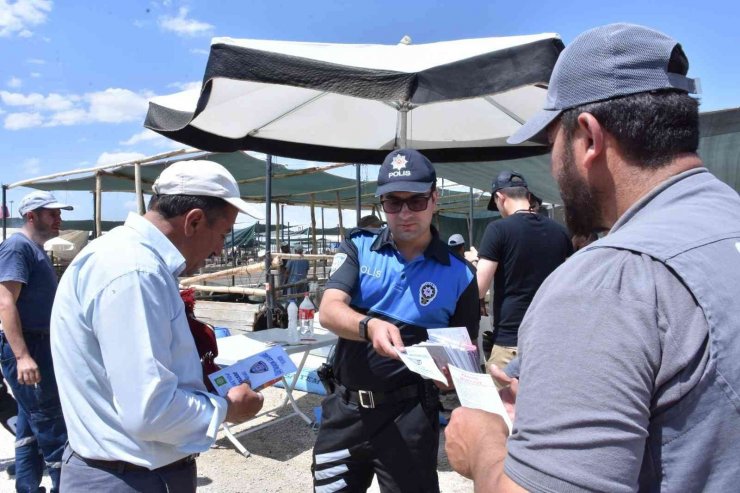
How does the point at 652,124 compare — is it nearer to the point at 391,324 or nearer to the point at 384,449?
the point at 391,324

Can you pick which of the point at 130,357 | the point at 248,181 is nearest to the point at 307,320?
the point at 130,357

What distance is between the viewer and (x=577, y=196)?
1.00m

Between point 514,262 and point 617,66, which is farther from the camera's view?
point 514,262

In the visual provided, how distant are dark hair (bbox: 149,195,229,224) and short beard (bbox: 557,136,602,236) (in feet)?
4.27

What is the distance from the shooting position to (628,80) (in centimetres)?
91

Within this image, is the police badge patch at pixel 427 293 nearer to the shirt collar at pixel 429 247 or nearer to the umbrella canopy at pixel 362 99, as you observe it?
the shirt collar at pixel 429 247

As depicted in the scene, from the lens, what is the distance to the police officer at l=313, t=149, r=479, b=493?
2262 millimetres

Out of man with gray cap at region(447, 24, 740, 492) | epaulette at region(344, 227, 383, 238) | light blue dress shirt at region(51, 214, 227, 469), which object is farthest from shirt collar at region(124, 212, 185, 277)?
man with gray cap at region(447, 24, 740, 492)

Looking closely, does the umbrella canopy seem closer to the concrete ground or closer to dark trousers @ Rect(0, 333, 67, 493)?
dark trousers @ Rect(0, 333, 67, 493)

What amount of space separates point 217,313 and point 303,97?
5.00m

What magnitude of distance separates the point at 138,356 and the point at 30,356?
99.5 inches

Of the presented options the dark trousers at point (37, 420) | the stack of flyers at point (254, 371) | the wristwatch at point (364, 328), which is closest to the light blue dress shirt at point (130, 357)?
the stack of flyers at point (254, 371)

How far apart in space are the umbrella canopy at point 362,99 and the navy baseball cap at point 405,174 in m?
0.33

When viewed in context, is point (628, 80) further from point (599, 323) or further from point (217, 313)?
point (217, 313)
